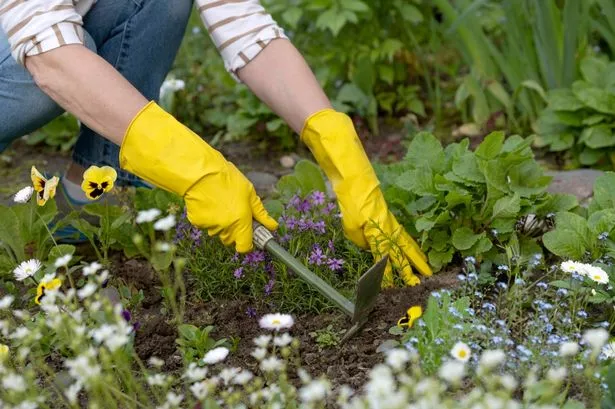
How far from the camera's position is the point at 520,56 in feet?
10.8

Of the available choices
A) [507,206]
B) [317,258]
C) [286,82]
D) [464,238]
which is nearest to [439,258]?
[464,238]

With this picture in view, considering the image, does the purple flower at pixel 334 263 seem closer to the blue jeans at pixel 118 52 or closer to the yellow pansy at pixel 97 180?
the yellow pansy at pixel 97 180

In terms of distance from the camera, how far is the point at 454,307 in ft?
6.55

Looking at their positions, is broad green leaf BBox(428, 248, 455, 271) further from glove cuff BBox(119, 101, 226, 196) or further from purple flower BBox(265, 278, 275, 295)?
glove cuff BBox(119, 101, 226, 196)

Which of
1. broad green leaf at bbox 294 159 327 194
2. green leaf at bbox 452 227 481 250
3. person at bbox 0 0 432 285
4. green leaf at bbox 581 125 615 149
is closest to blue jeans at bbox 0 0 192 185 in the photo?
person at bbox 0 0 432 285

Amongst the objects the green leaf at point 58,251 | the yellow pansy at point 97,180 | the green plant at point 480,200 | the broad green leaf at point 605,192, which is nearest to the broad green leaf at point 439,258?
the green plant at point 480,200

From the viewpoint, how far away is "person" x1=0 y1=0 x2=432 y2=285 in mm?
2123

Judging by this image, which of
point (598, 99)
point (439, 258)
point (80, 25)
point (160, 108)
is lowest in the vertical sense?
point (598, 99)

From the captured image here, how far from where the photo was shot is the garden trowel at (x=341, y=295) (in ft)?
6.77

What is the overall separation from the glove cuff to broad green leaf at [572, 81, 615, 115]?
1.40 m

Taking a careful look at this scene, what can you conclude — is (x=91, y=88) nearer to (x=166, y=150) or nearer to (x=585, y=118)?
(x=166, y=150)

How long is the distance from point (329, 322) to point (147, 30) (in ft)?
3.31

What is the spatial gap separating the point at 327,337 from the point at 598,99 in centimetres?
137

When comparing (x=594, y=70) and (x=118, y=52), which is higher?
(x=118, y=52)
